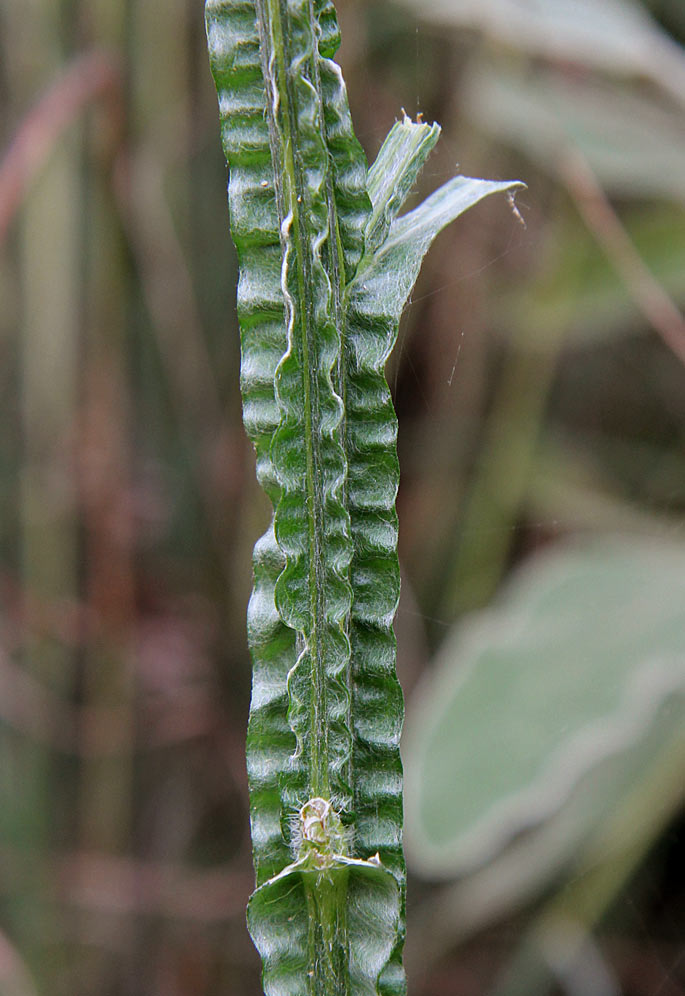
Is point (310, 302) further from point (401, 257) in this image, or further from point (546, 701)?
point (546, 701)

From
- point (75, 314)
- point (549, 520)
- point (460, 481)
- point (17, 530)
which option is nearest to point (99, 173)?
point (75, 314)

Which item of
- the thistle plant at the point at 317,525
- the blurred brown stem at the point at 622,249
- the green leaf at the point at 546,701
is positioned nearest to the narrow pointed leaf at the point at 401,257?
the thistle plant at the point at 317,525

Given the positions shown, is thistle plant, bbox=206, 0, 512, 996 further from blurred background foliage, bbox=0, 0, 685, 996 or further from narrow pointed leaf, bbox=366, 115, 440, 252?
blurred background foliage, bbox=0, 0, 685, 996

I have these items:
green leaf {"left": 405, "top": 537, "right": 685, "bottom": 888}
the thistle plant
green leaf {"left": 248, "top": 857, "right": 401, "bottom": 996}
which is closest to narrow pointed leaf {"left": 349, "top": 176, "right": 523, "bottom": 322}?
the thistle plant

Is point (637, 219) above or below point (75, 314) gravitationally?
above

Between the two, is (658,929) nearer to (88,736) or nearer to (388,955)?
(88,736)

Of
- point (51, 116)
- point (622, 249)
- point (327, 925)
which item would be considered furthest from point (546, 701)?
point (51, 116)
